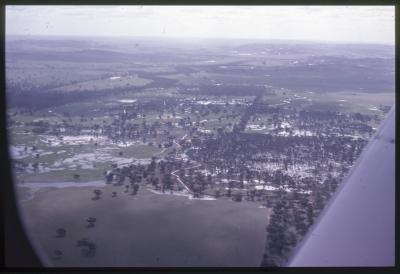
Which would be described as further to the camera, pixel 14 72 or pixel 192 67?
pixel 192 67

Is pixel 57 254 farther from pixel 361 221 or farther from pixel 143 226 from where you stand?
pixel 361 221

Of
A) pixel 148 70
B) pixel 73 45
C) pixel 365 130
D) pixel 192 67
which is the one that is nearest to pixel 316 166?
pixel 365 130

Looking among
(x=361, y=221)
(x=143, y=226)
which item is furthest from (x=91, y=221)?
(x=361, y=221)

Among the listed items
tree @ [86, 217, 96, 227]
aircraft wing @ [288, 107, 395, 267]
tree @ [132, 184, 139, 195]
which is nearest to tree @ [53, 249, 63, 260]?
tree @ [86, 217, 96, 227]

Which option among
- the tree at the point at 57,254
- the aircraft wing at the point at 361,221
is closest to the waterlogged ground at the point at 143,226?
the tree at the point at 57,254

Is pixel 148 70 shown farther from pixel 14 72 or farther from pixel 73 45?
pixel 14 72

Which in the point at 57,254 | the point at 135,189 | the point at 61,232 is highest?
the point at 135,189

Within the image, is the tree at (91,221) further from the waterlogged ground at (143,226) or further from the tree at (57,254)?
the tree at (57,254)
